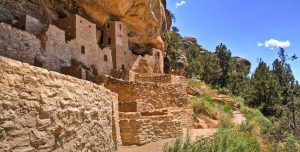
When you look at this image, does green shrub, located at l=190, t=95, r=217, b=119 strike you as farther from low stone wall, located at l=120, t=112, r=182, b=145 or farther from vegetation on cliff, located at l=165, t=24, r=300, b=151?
low stone wall, located at l=120, t=112, r=182, b=145

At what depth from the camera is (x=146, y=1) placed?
20.4 m

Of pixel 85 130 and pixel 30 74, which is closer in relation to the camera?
pixel 30 74

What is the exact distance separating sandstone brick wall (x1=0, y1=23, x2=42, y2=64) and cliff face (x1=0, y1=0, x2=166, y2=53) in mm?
2316

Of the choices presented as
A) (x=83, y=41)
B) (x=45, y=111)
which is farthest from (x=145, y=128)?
(x=83, y=41)

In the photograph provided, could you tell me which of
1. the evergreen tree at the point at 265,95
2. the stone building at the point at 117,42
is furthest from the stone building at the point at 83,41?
the evergreen tree at the point at 265,95

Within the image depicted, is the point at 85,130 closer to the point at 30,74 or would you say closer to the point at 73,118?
the point at 73,118

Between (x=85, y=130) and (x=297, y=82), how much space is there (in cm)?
3621

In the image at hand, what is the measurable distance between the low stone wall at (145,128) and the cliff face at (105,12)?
8.21 m

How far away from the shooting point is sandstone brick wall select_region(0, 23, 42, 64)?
1162 cm

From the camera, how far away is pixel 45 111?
457 centimetres

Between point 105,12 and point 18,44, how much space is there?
797cm

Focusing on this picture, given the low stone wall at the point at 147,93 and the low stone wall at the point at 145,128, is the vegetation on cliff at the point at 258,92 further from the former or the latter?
the low stone wall at the point at 145,128

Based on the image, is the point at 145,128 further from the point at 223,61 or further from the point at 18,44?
the point at 223,61

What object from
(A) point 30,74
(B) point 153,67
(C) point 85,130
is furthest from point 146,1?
(A) point 30,74
